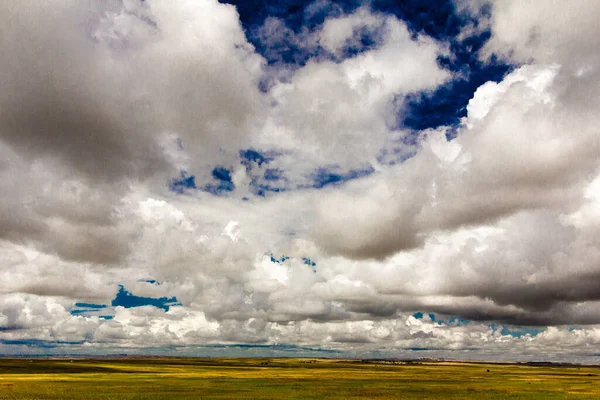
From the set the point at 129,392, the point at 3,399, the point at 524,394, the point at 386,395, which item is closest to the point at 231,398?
the point at 129,392

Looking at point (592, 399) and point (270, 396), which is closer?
point (270, 396)

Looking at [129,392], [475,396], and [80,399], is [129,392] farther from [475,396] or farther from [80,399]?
[475,396]

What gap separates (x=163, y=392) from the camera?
92.1 meters

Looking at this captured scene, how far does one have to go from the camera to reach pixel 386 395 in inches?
3647

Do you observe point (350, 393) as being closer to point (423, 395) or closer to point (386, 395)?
point (386, 395)

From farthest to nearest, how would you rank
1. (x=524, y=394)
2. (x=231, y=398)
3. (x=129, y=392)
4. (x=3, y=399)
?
(x=524, y=394) → (x=129, y=392) → (x=231, y=398) → (x=3, y=399)

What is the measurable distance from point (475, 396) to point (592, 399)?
2542 cm

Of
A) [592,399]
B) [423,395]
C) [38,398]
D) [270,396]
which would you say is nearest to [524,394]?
[592,399]

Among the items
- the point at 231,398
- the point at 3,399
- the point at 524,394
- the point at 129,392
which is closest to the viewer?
the point at 3,399

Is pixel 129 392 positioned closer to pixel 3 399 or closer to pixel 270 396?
pixel 3 399

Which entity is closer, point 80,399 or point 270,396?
point 80,399

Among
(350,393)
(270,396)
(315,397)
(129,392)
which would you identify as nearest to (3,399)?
(129,392)

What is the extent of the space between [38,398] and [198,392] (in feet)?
101

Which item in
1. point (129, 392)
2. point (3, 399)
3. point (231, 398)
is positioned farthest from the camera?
point (129, 392)
